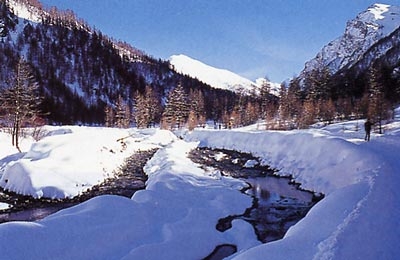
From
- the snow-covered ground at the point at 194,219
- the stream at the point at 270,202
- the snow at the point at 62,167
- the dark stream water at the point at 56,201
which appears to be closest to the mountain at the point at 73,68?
the snow at the point at 62,167

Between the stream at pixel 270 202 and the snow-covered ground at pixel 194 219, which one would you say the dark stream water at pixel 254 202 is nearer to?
the stream at pixel 270 202

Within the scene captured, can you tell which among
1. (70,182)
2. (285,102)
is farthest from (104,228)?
(285,102)

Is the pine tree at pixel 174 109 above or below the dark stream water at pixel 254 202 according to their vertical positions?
above

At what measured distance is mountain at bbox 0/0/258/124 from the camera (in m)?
106

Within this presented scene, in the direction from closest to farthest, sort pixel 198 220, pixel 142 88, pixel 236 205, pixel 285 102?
pixel 198 220 < pixel 236 205 < pixel 285 102 < pixel 142 88

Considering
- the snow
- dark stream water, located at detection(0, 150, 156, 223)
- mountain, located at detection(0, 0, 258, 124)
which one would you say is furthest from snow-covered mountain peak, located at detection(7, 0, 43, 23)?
dark stream water, located at detection(0, 150, 156, 223)

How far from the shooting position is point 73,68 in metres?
128

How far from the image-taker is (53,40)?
5359 inches

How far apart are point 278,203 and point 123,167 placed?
13736 millimetres

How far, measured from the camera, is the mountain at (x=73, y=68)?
10556 centimetres

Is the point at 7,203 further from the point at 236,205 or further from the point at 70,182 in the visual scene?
the point at 236,205

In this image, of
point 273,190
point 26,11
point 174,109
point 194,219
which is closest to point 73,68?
point 26,11

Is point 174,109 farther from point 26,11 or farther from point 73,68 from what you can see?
point 26,11

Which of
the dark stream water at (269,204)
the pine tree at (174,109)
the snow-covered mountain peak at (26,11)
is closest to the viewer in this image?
the dark stream water at (269,204)
